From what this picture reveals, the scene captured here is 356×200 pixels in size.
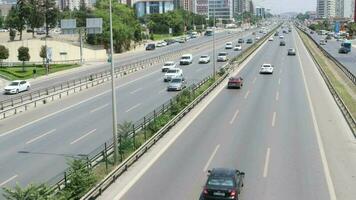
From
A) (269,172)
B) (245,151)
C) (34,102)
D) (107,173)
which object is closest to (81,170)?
(107,173)

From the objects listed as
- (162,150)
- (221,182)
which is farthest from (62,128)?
(221,182)

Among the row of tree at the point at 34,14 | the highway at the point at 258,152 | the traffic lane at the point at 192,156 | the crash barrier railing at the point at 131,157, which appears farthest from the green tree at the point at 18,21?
the crash barrier railing at the point at 131,157

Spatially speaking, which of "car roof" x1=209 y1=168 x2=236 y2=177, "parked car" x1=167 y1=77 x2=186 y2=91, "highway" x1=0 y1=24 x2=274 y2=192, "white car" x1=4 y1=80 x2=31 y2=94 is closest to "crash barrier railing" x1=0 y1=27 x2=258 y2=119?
"highway" x1=0 y1=24 x2=274 y2=192

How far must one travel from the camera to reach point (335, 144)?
98.4 feet

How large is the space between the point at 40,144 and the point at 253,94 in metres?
24.3

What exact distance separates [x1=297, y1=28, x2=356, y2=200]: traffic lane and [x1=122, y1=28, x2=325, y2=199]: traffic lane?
3.56ft

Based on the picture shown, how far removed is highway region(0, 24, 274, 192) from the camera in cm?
2639

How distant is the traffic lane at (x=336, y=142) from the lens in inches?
897

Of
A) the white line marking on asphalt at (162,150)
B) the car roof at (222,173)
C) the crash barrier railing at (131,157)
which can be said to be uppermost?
the car roof at (222,173)

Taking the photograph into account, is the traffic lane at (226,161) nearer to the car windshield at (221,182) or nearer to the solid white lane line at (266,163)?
the solid white lane line at (266,163)

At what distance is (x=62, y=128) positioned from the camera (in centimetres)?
3669

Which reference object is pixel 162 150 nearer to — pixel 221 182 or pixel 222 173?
pixel 222 173

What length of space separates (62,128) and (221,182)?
750 inches

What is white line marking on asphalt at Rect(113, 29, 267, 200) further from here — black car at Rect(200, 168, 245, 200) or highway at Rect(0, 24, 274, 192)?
highway at Rect(0, 24, 274, 192)
